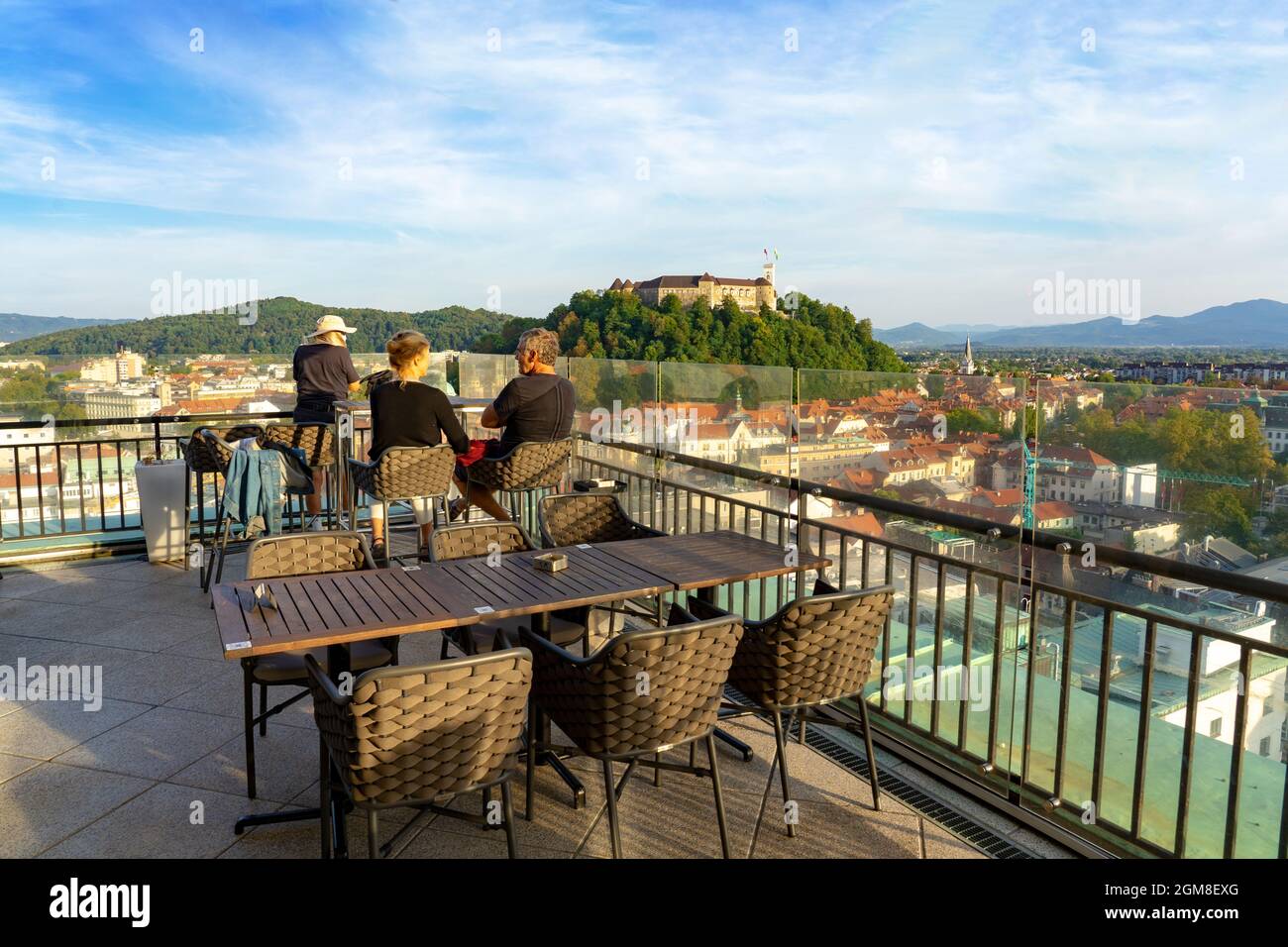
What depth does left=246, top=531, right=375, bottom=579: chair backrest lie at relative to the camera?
3.27 m

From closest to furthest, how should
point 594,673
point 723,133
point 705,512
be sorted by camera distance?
point 594,673 < point 705,512 < point 723,133

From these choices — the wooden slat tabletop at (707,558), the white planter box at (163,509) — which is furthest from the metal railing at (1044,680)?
the white planter box at (163,509)

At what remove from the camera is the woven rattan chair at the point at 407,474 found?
4.89 metres

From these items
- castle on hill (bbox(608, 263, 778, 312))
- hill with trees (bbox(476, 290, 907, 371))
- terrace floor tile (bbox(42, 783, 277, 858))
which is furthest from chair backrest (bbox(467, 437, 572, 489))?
castle on hill (bbox(608, 263, 778, 312))

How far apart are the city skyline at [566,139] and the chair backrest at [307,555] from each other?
12.3 ft

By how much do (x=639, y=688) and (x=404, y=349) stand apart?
3.36 metres

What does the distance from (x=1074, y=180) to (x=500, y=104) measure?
38.9 meters

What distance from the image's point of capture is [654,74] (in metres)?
18.0

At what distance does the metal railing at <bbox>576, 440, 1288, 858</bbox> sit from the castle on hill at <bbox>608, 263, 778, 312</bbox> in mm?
67203

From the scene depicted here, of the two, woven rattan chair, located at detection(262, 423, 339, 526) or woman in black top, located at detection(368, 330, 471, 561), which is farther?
woven rattan chair, located at detection(262, 423, 339, 526)

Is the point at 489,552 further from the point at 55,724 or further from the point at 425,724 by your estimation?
the point at 55,724

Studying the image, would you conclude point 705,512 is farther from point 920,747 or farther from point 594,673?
point 594,673

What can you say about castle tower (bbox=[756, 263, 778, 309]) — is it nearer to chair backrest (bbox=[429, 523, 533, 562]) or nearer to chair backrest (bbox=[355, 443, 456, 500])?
chair backrest (bbox=[355, 443, 456, 500])

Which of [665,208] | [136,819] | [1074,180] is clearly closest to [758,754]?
[136,819]
